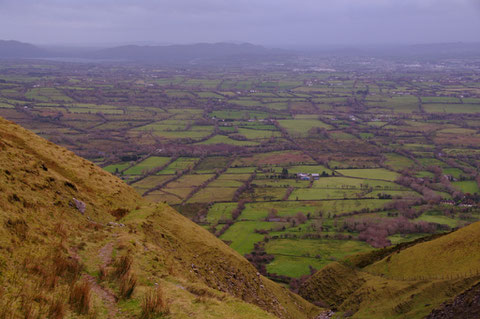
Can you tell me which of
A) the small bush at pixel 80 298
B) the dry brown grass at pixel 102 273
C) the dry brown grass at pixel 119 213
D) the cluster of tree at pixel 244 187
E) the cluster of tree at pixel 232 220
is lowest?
the cluster of tree at pixel 232 220

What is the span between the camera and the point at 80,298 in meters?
14.9

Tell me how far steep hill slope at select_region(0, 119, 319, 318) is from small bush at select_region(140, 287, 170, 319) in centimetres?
4

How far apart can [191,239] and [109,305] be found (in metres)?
12.9

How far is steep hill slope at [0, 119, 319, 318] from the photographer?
49.6 feet

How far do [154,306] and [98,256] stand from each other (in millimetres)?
5286

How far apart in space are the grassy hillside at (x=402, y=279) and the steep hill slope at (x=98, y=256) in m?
5.30

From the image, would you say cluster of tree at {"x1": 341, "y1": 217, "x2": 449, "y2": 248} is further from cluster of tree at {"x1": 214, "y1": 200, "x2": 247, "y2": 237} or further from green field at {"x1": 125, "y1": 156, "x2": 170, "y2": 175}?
green field at {"x1": 125, "y1": 156, "x2": 170, "y2": 175}

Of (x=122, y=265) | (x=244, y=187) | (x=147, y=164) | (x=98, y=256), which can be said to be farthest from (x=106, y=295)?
(x=147, y=164)

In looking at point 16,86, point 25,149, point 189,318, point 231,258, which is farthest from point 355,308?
point 16,86

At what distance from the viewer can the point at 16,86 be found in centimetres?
19625

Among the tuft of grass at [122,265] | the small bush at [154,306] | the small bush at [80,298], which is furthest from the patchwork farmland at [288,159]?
the small bush at [80,298]

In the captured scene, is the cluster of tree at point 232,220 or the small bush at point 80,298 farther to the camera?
the cluster of tree at point 232,220

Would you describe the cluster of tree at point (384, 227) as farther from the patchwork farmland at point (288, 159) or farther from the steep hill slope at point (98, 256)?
A: the steep hill slope at point (98, 256)

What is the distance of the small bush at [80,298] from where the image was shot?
14586 millimetres
